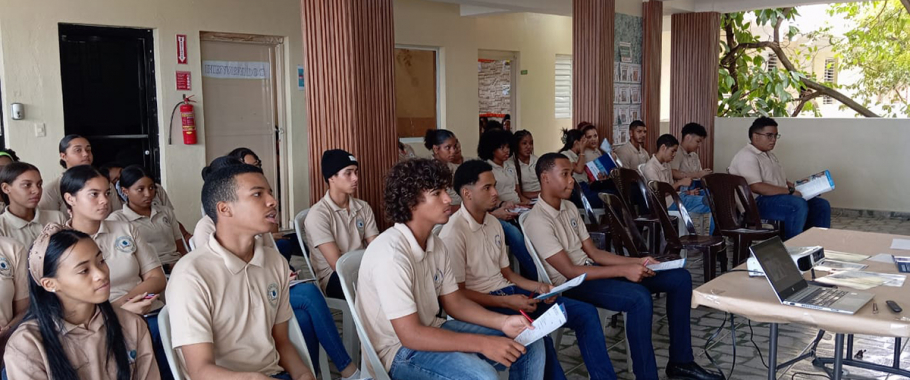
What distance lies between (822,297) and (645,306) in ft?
3.12

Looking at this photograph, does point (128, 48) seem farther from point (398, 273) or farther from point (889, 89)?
point (889, 89)

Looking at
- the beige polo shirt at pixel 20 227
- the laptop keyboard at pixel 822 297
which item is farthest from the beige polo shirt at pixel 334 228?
the laptop keyboard at pixel 822 297

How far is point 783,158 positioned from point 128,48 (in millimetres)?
8107

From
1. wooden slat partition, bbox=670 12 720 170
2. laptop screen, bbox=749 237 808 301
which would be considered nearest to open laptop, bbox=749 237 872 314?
laptop screen, bbox=749 237 808 301

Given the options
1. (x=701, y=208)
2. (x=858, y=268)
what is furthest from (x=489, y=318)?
(x=701, y=208)

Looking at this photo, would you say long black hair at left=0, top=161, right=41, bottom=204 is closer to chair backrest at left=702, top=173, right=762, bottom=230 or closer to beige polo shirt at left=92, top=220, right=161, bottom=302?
beige polo shirt at left=92, top=220, right=161, bottom=302

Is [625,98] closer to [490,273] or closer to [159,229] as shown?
[490,273]

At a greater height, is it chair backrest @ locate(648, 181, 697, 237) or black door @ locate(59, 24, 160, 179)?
black door @ locate(59, 24, 160, 179)

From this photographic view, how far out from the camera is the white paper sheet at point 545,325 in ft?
8.32

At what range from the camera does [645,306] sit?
3666 millimetres

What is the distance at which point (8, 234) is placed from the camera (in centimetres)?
A: 359

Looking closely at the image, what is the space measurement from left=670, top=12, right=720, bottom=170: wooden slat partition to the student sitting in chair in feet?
23.9

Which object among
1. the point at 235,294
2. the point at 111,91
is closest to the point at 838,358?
the point at 235,294

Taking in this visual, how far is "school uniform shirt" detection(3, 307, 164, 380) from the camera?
1994 mm
